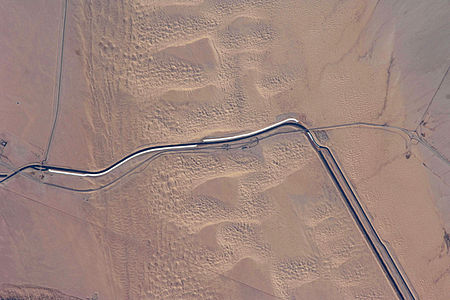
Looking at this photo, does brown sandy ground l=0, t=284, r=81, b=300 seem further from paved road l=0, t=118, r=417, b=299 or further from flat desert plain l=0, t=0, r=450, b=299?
paved road l=0, t=118, r=417, b=299

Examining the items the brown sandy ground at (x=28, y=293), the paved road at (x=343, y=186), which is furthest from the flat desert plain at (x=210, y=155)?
the paved road at (x=343, y=186)

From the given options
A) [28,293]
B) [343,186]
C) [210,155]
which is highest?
[210,155]

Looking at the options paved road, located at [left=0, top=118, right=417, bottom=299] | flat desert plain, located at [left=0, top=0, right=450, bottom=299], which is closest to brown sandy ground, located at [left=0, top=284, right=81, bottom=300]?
flat desert plain, located at [left=0, top=0, right=450, bottom=299]

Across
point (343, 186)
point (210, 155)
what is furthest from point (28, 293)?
point (343, 186)

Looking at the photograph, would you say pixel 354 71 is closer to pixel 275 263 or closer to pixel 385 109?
pixel 385 109

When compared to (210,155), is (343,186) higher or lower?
lower

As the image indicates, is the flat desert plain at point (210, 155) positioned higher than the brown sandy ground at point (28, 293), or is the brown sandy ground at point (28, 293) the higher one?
the flat desert plain at point (210, 155)

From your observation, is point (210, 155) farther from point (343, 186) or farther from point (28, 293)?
point (28, 293)

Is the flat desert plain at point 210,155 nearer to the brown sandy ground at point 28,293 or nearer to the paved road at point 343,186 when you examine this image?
the brown sandy ground at point 28,293

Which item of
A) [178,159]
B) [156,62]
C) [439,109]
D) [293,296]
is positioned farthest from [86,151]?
[439,109]
